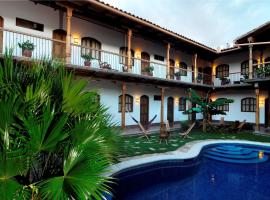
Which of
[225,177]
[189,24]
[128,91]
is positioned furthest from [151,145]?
[189,24]

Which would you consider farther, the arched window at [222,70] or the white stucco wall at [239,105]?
the arched window at [222,70]

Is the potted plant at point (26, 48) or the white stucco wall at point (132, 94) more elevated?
the potted plant at point (26, 48)

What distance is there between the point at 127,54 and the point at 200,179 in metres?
8.92

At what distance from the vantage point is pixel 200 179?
680 cm

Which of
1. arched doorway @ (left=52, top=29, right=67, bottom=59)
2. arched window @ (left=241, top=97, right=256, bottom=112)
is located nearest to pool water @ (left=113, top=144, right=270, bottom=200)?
arched doorway @ (left=52, top=29, right=67, bottom=59)

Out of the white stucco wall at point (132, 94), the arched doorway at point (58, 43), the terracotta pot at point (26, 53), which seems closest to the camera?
the terracotta pot at point (26, 53)

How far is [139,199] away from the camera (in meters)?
5.38

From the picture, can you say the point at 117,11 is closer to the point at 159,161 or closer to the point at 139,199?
the point at 159,161

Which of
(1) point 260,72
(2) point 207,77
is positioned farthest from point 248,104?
(1) point 260,72

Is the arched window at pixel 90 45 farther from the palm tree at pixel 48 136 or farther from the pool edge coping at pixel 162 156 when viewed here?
the palm tree at pixel 48 136

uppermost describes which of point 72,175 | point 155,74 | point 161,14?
point 161,14

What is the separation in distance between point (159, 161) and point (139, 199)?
2.22 m

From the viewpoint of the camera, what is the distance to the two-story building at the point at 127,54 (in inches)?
416

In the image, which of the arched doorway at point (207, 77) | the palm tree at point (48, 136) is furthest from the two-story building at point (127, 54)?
the palm tree at point (48, 136)
